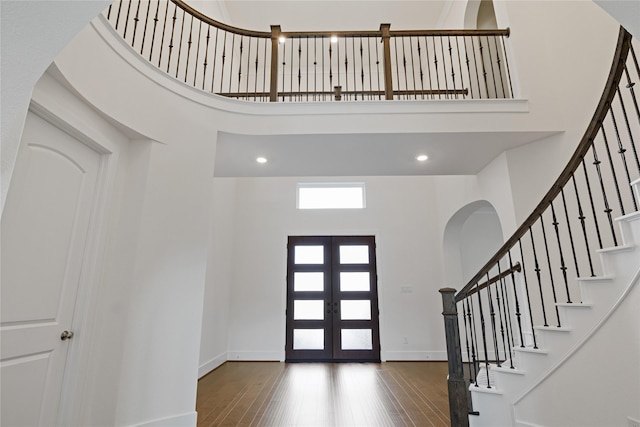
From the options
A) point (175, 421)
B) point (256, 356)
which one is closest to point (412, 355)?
point (256, 356)

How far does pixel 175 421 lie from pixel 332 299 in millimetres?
3806

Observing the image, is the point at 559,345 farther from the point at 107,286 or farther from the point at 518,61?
the point at 107,286

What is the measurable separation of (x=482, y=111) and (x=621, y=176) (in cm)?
138

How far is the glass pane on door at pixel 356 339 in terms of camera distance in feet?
19.5

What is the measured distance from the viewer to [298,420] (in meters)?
3.06

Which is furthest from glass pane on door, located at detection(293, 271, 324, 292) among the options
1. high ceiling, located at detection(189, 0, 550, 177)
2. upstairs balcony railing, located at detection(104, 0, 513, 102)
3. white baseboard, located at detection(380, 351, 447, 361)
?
upstairs balcony railing, located at detection(104, 0, 513, 102)

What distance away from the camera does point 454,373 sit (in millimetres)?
2857

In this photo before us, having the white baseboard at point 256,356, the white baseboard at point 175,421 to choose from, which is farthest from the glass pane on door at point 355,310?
the white baseboard at point 175,421

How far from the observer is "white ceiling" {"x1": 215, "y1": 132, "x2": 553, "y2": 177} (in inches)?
137

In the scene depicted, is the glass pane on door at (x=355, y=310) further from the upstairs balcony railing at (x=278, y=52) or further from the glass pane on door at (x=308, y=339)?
the upstairs balcony railing at (x=278, y=52)

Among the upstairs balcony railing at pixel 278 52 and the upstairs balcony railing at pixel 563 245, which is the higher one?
the upstairs balcony railing at pixel 278 52

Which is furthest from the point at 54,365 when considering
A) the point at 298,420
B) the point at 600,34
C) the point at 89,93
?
the point at 600,34

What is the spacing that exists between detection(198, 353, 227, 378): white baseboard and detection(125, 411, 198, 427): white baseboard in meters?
1.86

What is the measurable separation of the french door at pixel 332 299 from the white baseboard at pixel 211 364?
1128 mm
